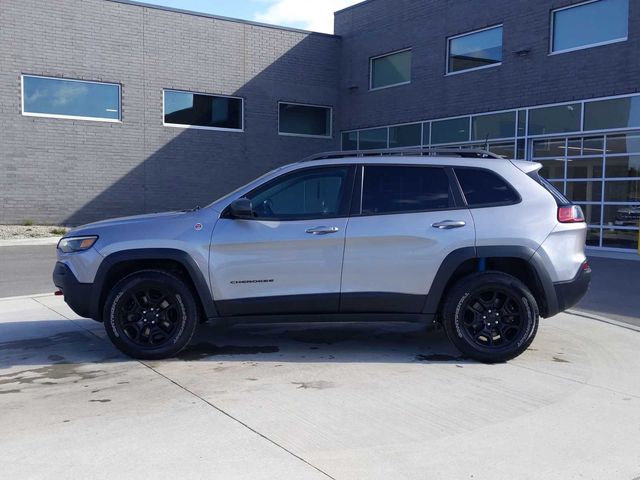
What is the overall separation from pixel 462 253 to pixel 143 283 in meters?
2.89

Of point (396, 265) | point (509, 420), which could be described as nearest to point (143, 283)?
point (396, 265)

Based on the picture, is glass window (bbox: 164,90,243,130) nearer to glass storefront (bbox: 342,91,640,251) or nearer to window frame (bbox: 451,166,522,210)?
glass storefront (bbox: 342,91,640,251)

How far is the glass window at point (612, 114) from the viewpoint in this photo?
48.3 ft

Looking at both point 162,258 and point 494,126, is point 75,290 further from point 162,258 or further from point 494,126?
point 494,126

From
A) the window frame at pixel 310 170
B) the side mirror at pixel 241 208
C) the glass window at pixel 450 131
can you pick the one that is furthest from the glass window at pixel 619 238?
the side mirror at pixel 241 208

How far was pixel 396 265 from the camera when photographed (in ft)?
18.6

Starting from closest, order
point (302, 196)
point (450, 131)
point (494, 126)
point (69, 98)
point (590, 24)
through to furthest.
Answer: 1. point (302, 196)
2. point (590, 24)
3. point (494, 126)
4. point (450, 131)
5. point (69, 98)

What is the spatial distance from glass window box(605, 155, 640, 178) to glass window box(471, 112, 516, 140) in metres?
2.95

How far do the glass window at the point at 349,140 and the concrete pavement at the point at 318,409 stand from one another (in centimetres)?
1782

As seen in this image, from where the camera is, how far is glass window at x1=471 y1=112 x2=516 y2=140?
1762 cm

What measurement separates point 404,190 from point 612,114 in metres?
11.5

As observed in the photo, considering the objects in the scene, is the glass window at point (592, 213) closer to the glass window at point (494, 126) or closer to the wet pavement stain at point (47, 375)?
the glass window at point (494, 126)

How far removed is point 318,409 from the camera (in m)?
4.46

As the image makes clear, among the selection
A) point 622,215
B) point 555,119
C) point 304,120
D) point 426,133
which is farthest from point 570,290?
point 304,120
